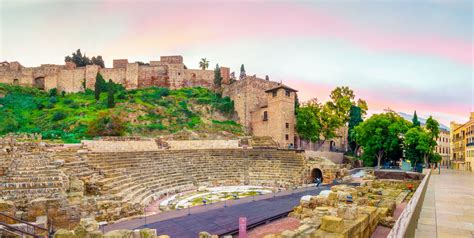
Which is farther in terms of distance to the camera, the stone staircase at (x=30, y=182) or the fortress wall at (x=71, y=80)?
the fortress wall at (x=71, y=80)

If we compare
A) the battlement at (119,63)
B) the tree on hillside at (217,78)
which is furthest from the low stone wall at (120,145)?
the battlement at (119,63)

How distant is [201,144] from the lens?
1204 inches

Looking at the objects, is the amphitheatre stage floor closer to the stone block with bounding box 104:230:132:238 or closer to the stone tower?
the stone block with bounding box 104:230:132:238

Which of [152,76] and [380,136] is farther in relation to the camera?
[152,76]

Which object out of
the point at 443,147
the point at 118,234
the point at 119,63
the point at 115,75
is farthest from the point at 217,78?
the point at 443,147

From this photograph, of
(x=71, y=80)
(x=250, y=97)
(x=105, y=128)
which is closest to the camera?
(x=105, y=128)

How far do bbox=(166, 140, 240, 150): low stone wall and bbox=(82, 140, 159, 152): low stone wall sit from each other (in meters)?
2.32

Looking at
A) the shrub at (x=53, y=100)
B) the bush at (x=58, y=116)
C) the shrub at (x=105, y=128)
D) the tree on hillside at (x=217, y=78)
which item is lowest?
the shrub at (x=105, y=128)

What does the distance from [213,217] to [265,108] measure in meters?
27.5

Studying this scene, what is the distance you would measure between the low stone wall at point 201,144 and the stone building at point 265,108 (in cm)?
692

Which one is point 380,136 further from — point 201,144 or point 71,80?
point 71,80

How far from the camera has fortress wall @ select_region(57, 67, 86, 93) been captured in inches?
2098

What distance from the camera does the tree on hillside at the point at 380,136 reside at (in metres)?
30.1

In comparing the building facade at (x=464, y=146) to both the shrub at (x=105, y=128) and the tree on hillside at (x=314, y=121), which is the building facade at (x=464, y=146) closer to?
the tree on hillside at (x=314, y=121)
